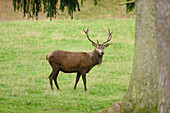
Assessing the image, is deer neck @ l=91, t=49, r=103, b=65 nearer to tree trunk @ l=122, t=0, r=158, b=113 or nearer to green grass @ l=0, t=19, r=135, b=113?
green grass @ l=0, t=19, r=135, b=113

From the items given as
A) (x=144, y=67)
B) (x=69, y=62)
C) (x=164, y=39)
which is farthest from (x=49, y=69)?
(x=164, y=39)

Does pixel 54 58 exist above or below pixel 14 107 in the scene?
above

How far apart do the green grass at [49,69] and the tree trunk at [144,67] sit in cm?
230

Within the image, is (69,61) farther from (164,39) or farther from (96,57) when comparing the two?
(164,39)

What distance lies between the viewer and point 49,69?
18172 millimetres

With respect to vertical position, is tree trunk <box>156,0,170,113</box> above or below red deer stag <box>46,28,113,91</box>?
above

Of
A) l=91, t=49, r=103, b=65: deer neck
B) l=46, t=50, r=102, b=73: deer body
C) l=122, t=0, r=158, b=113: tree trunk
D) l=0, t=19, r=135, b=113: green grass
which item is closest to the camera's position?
l=122, t=0, r=158, b=113: tree trunk

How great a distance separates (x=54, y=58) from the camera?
1312 cm

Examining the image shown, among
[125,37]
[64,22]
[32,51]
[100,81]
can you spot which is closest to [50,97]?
[100,81]

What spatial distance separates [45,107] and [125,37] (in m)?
19.0

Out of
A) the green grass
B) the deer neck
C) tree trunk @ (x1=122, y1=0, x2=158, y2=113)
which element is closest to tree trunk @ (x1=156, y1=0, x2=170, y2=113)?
tree trunk @ (x1=122, y1=0, x2=158, y2=113)

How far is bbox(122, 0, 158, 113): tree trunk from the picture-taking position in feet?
25.9

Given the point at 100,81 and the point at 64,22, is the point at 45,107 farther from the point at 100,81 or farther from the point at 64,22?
the point at 64,22

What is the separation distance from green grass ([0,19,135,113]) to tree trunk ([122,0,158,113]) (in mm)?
2299
